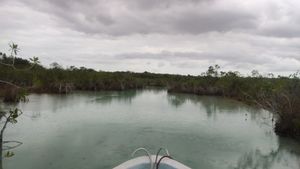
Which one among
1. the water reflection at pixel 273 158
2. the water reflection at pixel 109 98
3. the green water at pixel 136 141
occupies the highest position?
the water reflection at pixel 109 98

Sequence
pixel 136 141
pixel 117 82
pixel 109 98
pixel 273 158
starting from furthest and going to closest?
pixel 117 82 < pixel 109 98 < pixel 136 141 < pixel 273 158

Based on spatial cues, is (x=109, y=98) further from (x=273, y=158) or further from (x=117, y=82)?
(x=273, y=158)

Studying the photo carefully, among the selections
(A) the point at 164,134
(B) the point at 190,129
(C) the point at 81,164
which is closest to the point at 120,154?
(C) the point at 81,164

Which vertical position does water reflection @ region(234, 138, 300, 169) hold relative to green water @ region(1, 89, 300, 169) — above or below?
below

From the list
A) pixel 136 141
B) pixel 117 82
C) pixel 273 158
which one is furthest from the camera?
pixel 117 82

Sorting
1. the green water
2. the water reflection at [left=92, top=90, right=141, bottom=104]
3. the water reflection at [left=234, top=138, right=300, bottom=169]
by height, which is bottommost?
the water reflection at [left=234, top=138, right=300, bottom=169]

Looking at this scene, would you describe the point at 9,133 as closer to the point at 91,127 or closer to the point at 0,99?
the point at 91,127

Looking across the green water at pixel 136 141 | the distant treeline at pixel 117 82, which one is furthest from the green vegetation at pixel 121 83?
the green water at pixel 136 141

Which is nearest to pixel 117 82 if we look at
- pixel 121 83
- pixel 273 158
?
pixel 121 83

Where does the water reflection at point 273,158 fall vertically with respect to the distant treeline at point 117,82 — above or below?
below

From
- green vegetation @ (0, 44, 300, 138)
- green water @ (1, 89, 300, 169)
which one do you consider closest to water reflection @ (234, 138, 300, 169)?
green water @ (1, 89, 300, 169)

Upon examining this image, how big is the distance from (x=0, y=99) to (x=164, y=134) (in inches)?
423

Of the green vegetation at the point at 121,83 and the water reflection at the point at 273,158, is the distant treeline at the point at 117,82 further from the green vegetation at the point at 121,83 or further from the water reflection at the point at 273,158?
the water reflection at the point at 273,158

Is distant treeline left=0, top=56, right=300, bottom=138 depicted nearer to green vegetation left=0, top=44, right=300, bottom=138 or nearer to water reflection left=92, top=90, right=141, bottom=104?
green vegetation left=0, top=44, right=300, bottom=138
